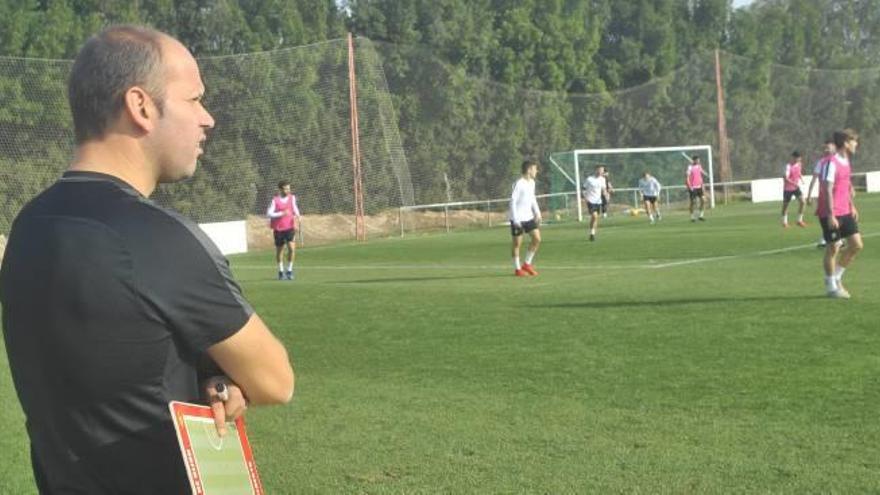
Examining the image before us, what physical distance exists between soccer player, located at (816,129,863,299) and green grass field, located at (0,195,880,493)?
14.3 inches

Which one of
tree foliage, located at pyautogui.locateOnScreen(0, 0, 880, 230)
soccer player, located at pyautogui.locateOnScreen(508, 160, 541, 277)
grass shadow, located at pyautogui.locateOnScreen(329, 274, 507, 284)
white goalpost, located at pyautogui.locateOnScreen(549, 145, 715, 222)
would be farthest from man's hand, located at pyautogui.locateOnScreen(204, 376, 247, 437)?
white goalpost, located at pyautogui.locateOnScreen(549, 145, 715, 222)

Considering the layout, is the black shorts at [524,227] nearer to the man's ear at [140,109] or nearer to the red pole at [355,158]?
the red pole at [355,158]

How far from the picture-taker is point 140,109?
2473mm

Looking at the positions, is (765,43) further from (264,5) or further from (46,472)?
(46,472)

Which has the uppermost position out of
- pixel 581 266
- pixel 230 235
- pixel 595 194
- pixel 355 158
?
pixel 355 158


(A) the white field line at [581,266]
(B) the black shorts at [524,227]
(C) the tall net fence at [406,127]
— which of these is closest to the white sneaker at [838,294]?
(A) the white field line at [581,266]

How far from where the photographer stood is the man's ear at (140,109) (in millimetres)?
2461

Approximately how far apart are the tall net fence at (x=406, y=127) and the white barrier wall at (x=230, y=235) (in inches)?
45.2

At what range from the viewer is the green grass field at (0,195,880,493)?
22.0ft

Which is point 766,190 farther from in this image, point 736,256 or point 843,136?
point 843,136

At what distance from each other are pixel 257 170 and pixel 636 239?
618 inches

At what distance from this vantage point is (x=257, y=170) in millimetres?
41375

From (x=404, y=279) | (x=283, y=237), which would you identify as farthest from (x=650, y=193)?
(x=404, y=279)

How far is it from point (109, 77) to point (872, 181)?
63764 millimetres
